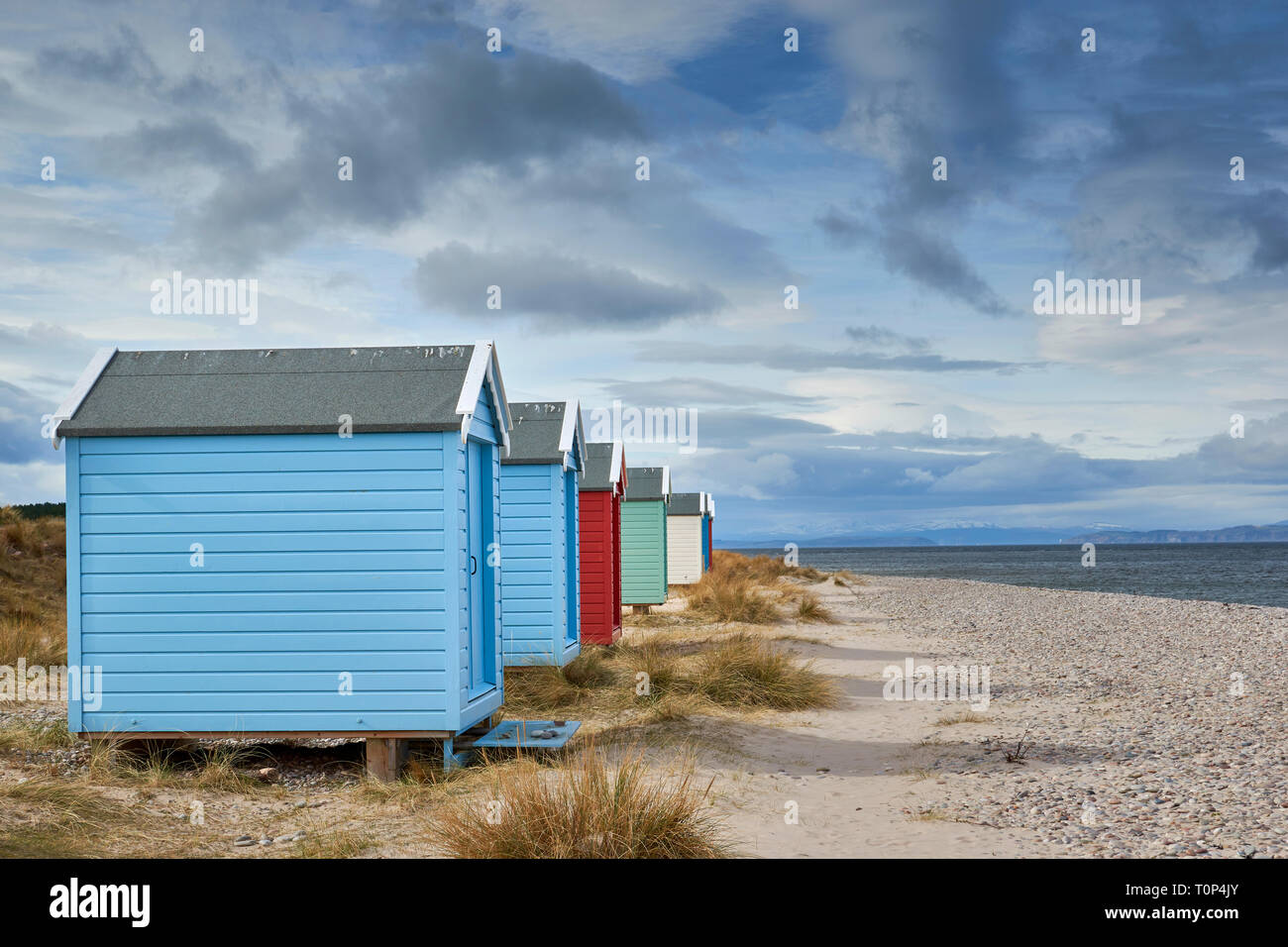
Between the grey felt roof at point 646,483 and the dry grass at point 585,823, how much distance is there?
17930mm

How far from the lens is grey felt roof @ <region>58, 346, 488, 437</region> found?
7.71 meters

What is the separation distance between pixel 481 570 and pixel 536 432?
4.28 m

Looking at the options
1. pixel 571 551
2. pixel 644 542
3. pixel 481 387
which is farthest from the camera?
pixel 644 542

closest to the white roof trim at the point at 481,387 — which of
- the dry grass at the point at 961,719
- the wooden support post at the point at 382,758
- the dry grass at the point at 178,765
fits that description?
the wooden support post at the point at 382,758

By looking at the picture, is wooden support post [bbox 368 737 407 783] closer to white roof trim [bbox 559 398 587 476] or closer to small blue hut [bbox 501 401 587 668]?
small blue hut [bbox 501 401 587 668]

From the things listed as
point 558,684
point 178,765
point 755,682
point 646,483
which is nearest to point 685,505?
point 646,483

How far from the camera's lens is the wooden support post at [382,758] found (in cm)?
764

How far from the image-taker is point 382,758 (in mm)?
7676

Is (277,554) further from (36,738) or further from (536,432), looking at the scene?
(536,432)

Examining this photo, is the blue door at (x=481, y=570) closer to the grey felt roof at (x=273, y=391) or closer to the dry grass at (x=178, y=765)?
the grey felt roof at (x=273, y=391)
